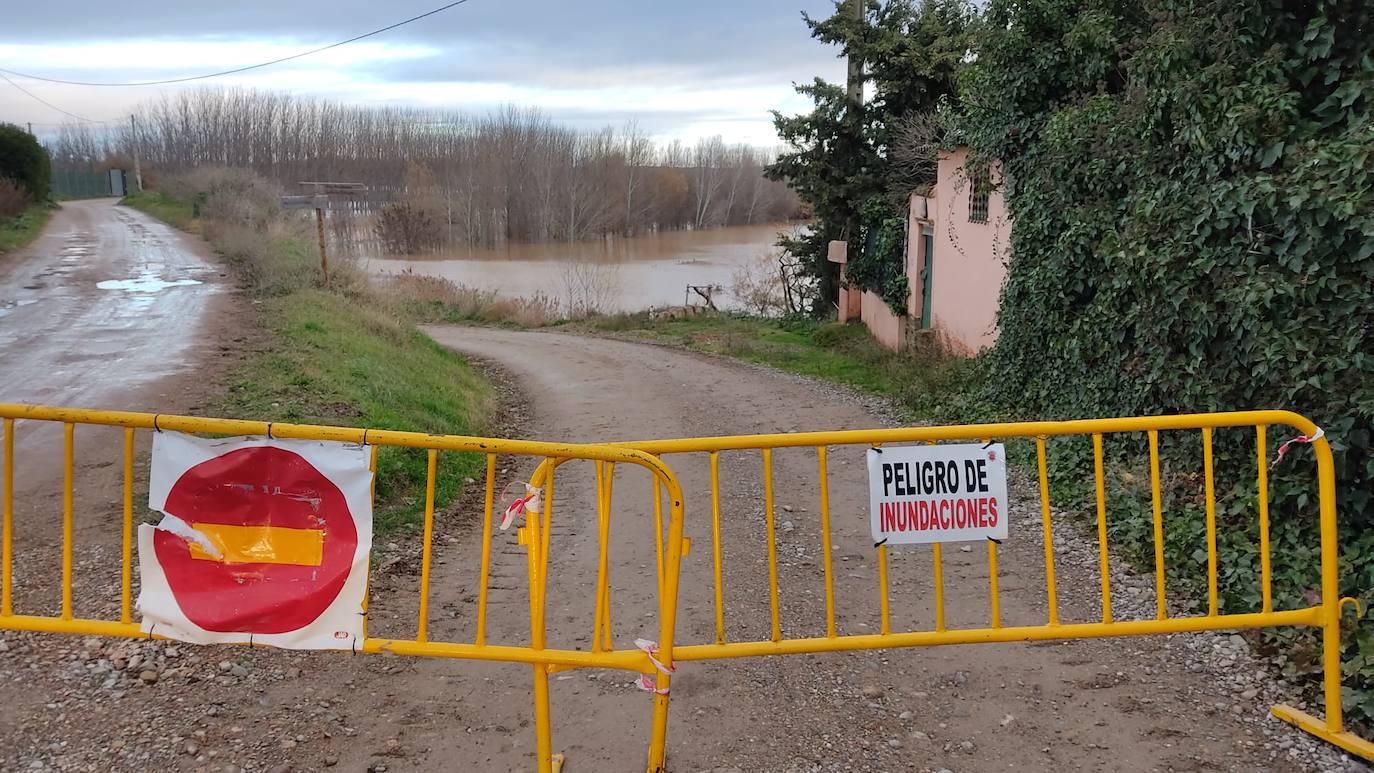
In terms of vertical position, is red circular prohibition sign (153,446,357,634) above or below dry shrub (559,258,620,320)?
below

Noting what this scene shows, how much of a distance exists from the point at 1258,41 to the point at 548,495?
19.3ft

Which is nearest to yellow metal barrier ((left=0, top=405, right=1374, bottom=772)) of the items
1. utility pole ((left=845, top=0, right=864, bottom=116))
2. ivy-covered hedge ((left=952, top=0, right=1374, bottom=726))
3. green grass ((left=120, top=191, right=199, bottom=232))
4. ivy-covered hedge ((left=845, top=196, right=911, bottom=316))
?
ivy-covered hedge ((left=952, top=0, right=1374, bottom=726))

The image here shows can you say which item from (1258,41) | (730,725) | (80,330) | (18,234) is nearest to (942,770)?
(730,725)

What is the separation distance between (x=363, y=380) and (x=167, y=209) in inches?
1753

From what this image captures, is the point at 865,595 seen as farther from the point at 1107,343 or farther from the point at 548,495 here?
the point at 1107,343

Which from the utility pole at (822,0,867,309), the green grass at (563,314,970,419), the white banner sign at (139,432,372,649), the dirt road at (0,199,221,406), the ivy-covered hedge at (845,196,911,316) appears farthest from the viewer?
the utility pole at (822,0,867,309)

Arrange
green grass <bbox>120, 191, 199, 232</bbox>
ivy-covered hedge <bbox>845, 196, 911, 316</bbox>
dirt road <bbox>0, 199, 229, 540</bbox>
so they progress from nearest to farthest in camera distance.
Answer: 1. dirt road <bbox>0, 199, 229, 540</bbox>
2. ivy-covered hedge <bbox>845, 196, 911, 316</bbox>
3. green grass <bbox>120, 191, 199, 232</bbox>

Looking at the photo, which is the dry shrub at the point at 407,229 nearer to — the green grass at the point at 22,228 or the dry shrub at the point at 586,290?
the green grass at the point at 22,228

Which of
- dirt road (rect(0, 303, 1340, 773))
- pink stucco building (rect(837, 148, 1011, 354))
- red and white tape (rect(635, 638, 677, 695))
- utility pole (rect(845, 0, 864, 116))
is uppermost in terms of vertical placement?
utility pole (rect(845, 0, 864, 116))

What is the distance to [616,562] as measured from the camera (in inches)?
247

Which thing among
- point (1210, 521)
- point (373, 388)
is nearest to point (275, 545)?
point (1210, 521)

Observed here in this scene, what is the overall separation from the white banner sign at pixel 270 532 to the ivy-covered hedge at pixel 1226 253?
4.19 metres

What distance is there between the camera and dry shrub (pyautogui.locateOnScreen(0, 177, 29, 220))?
104 ft

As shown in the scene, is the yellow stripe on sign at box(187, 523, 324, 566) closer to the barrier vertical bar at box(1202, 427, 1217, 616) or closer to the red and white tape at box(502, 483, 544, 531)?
the red and white tape at box(502, 483, 544, 531)
